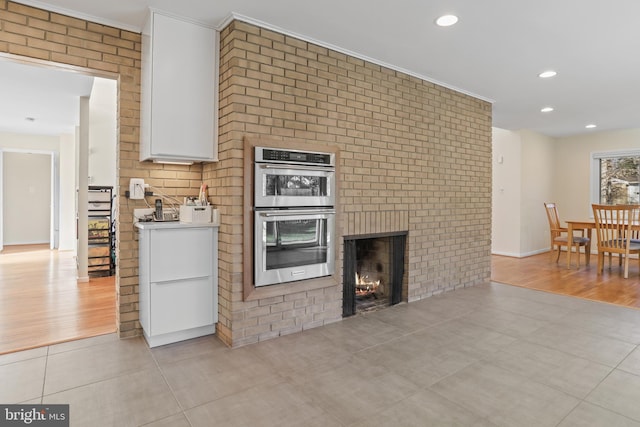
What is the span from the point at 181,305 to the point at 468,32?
3184mm

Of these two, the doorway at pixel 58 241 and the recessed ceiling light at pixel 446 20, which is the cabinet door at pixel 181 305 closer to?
the doorway at pixel 58 241

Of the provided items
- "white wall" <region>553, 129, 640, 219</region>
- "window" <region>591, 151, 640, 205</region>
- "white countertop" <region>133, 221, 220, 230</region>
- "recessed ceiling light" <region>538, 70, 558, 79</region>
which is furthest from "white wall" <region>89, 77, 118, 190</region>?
"window" <region>591, 151, 640, 205</region>

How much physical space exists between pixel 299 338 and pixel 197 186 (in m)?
1.60

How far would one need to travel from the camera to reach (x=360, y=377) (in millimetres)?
2281

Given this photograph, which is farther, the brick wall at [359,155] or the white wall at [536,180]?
the white wall at [536,180]

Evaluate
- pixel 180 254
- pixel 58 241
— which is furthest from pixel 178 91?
pixel 58 241

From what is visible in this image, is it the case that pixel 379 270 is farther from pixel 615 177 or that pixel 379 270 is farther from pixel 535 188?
pixel 615 177

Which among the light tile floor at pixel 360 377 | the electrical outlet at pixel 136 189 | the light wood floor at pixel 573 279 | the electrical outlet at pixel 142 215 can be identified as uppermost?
the electrical outlet at pixel 136 189

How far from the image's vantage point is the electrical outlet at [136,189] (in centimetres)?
291

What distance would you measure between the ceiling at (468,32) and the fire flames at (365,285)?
2.31 metres

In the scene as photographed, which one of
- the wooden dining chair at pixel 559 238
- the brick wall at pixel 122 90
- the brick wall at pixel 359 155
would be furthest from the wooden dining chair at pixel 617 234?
the brick wall at pixel 122 90

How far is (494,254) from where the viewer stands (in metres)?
7.39

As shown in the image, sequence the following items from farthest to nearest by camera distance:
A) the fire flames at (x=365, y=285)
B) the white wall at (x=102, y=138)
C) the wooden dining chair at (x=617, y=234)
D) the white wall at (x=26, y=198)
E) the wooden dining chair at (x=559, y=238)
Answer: the white wall at (x=26, y=198) → the wooden dining chair at (x=559, y=238) → the wooden dining chair at (x=617, y=234) → the white wall at (x=102, y=138) → the fire flames at (x=365, y=285)

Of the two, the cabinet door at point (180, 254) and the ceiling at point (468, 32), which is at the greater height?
the ceiling at point (468, 32)
